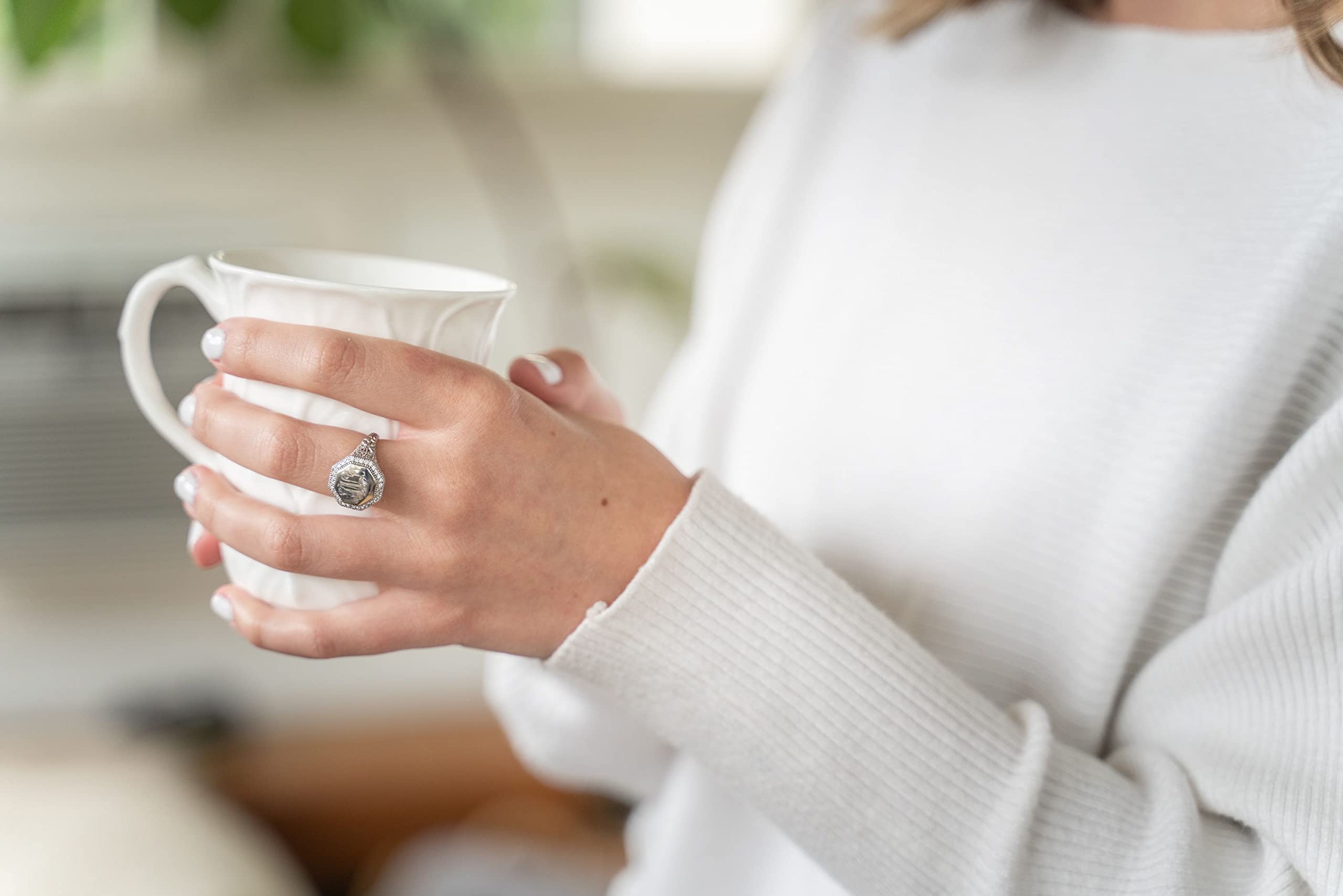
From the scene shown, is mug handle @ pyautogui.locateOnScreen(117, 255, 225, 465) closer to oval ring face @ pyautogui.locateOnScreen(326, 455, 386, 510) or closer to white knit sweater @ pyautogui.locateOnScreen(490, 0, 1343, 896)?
oval ring face @ pyautogui.locateOnScreen(326, 455, 386, 510)

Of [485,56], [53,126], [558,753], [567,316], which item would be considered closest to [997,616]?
[558,753]

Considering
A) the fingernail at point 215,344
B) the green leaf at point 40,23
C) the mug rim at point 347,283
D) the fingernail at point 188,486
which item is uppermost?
the green leaf at point 40,23

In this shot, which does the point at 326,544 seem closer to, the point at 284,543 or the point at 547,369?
the point at 284,543

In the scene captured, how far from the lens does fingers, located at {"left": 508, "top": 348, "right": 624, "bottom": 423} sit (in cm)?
48

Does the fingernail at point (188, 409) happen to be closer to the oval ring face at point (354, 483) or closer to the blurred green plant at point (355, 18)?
the oval ring face at point (354, 483)

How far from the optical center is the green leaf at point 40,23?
570 mm

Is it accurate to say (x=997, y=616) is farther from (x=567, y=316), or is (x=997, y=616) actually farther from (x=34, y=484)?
(x=34, y=484)

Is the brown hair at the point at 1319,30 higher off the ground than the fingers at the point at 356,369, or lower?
higher

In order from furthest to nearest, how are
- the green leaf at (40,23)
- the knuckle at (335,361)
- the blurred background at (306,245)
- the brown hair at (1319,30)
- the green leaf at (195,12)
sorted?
the blurred background at (306,245) → the green leaf at (195,12) → the green leaf at (40,23) → the brown hair at (1319,30) → the knuckle at (335,361)

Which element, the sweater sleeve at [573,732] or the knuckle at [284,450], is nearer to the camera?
the knuckle at [284,450]

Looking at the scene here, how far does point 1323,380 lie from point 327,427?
0.44 m

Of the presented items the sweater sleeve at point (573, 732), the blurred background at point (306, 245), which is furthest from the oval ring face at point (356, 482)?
the blurred background at point (306, 245)

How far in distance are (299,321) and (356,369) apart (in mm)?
49

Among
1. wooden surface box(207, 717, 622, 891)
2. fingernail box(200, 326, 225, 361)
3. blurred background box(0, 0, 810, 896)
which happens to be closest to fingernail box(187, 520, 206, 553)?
fingernail box(200, 326, 225, 361)
